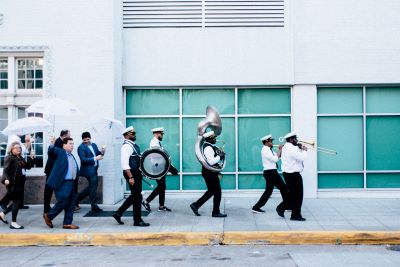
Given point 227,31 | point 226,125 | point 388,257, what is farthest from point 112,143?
point 388,257

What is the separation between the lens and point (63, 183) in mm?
11492

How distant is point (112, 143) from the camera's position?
1474cm

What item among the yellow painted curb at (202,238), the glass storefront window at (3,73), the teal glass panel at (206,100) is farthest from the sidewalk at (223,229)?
the glass storefront window at (3,73)

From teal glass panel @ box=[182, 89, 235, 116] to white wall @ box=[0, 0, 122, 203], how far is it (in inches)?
87.9

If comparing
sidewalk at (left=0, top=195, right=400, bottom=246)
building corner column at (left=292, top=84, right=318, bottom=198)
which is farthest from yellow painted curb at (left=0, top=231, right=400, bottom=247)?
building corner column at (left=292, top=84, right=318, bottom=198)

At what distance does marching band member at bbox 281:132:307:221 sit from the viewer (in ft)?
39.8

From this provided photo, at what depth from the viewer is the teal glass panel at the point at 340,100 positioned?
15820 mm

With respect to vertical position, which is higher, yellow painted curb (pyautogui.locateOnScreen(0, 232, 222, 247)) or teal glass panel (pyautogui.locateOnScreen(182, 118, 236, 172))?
teal glass panel (pyautogui.locateOnScreen(182, 118, 236, 172))

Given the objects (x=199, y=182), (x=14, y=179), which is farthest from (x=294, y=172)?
(x=14, y=179)

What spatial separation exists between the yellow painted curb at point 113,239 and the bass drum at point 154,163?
1.71 metres

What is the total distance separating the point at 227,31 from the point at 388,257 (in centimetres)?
813

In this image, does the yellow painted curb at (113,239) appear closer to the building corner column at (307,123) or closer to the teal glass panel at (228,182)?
the teal glass panel at (228,182)

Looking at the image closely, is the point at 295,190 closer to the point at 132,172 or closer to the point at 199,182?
the point at 132,172

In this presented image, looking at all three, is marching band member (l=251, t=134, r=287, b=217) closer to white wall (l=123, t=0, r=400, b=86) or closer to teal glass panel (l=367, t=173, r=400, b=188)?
white wall (l=123, t=0, r=400, b=86)
